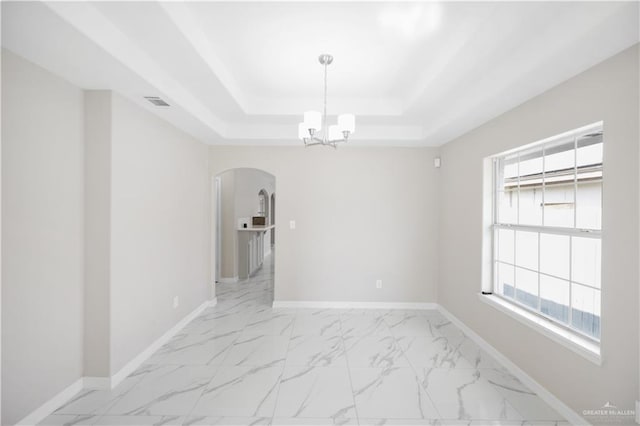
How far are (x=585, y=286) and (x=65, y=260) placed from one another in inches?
155

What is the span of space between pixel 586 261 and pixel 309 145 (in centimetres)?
239

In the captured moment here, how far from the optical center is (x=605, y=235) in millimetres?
1811

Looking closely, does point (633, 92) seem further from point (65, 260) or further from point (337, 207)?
point (65, 260)

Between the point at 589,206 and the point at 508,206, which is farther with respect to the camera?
the point at 508,206

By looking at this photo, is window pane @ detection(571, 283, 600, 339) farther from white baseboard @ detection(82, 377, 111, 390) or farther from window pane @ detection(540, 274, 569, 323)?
white baseboard @ detection(82, 377, 111, 390)

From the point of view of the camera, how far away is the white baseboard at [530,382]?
2039 millimetres

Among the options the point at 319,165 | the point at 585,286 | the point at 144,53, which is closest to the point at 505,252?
the point at 585,286

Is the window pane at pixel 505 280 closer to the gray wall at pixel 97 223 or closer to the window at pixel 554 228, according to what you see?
the window at pixel 554 228

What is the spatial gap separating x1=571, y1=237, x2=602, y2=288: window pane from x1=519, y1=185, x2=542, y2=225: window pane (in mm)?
414

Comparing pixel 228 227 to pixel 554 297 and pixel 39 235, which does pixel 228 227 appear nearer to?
pixel 39 235

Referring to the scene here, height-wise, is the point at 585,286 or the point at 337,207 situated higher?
the point at 337,207

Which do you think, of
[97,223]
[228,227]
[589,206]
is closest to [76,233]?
[97,223]

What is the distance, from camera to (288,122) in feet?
12.9

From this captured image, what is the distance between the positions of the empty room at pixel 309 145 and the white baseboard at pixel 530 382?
0.06 feet
